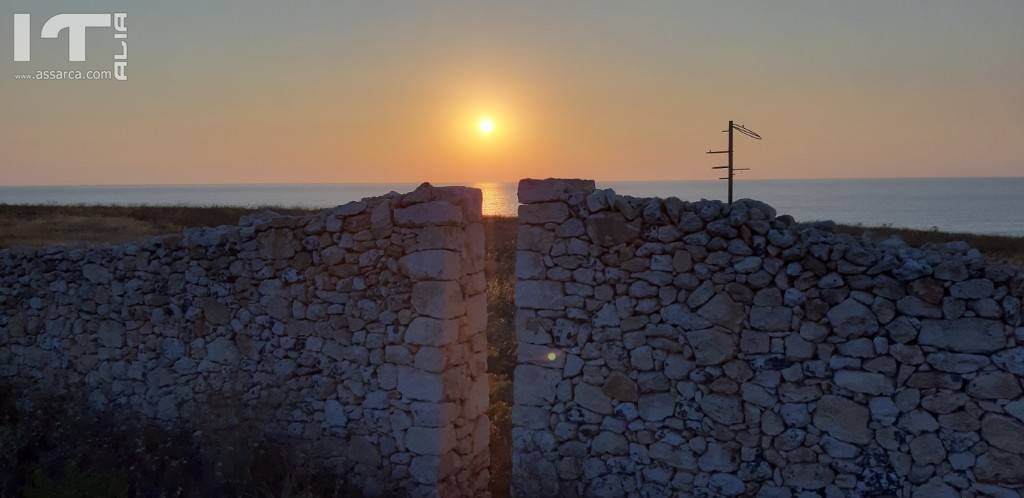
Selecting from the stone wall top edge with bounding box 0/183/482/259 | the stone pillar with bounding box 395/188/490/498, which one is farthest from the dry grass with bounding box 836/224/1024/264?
the stone wall top edge with bounding box 0/183/482/259

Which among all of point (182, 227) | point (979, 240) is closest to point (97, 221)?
point (182, 227)

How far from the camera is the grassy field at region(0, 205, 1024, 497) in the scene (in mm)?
14266

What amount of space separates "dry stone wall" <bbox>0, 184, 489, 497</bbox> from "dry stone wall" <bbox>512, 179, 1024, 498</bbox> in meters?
0.73

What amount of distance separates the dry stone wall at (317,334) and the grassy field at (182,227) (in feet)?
13.8

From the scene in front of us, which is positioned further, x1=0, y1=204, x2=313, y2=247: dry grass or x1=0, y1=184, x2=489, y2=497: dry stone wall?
x1=0, y1=204, x2=313, y2=247: dry grass

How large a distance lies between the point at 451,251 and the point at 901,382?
348 centimetres

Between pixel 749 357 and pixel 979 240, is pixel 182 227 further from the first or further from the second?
pixel 979 240

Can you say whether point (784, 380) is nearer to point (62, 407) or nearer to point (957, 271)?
point (957, 271)

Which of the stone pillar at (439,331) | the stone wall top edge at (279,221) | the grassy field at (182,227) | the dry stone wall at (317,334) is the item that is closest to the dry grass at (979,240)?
the grassy field at (182,227)

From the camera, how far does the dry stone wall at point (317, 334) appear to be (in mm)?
6398

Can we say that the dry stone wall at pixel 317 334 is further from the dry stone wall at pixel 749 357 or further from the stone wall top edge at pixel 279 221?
the dry stone wall at pixel 749 357

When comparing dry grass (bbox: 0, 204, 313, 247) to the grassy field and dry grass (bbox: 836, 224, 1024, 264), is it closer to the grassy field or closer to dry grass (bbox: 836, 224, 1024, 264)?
the grassy field

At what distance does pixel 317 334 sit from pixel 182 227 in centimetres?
2481

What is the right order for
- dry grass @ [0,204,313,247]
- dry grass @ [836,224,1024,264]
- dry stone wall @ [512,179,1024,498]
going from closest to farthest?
1. dry stone wall @ [512,179,1024,498]
2. dry grass @ [0,204,313,247]
3. dry grass @ [836,224,1024,264]
